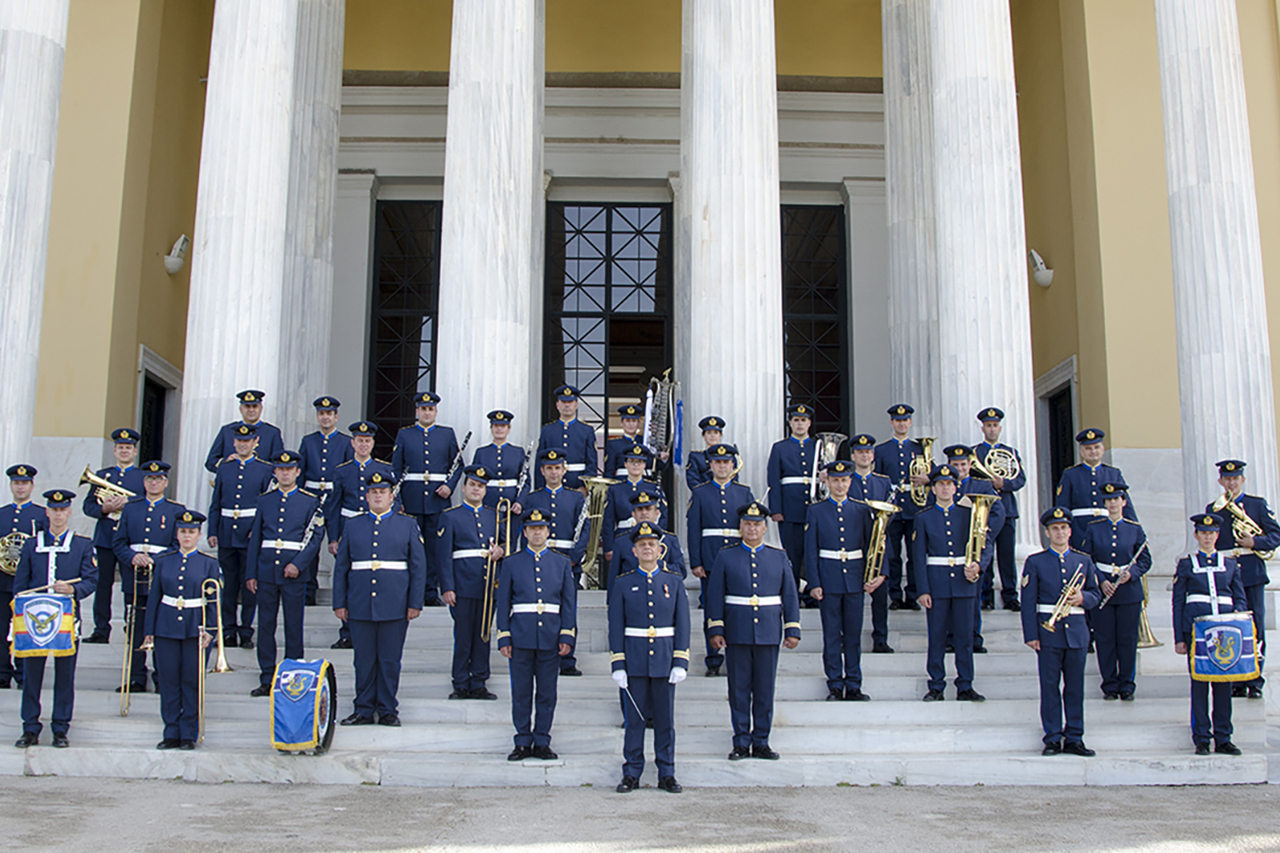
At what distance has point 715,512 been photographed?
12.3 meters

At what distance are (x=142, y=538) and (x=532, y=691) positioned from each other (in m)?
4.60

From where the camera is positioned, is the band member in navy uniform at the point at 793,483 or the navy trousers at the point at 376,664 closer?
the navy trousers at the point at 376,664

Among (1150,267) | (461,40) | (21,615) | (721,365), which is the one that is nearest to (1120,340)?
(1150,267)

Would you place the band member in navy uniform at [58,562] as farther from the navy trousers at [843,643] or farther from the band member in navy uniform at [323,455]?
the navy trousers at [843,643]

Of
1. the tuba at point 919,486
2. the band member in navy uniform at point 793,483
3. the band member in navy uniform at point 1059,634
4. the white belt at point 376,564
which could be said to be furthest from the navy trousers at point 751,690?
the tuba at point 919,486

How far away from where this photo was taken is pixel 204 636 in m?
10.3

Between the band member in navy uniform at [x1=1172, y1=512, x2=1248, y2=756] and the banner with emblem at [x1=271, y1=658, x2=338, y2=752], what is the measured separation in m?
7.54

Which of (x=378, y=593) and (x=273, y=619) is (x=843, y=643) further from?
(x=273, y=619)

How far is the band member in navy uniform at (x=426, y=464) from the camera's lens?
1334 cm

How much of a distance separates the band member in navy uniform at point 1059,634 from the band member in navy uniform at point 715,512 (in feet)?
10.1

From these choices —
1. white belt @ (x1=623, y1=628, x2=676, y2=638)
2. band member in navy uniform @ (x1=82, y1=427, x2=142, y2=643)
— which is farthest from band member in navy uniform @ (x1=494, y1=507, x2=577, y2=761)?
band member in navy uniform @ (x1=82, y1=427, x2=142, y2=643)

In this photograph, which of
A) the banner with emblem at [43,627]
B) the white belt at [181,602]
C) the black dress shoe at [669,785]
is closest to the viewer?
the black dress shoe at [669,785]

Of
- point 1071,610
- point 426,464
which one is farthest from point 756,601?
point 426,464

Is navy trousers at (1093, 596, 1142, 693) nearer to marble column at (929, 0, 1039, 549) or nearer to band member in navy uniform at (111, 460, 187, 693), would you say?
marble column at (929, 0, 1039, 549)
